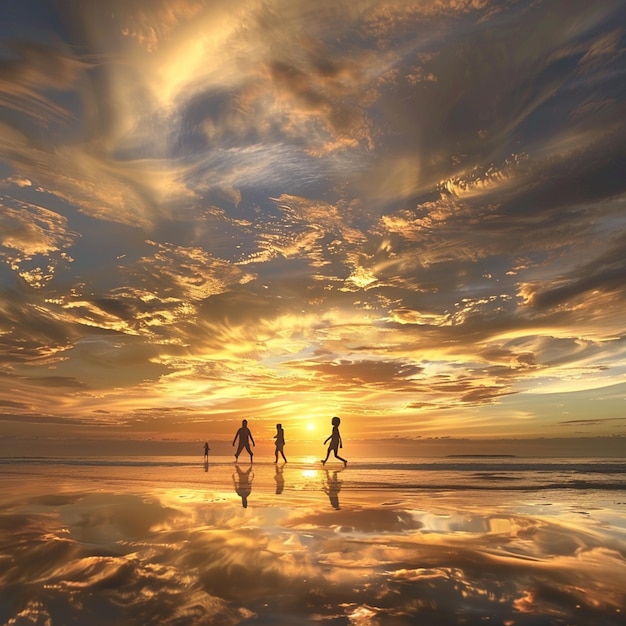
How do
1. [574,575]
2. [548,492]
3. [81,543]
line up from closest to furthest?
[574,575]
[81,543]
[548,492]

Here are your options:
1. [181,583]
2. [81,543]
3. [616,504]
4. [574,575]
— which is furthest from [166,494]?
[616,504]

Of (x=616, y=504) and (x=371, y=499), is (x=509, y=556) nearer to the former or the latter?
(x=371, y=499)

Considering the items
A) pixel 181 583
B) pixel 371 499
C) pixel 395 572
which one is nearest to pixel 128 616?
pixel 181 583

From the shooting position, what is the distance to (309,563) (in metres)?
5.68

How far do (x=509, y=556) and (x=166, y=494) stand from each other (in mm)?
9766

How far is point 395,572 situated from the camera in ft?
17.3

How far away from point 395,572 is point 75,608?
127 inches

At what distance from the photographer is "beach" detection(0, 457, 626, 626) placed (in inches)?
163

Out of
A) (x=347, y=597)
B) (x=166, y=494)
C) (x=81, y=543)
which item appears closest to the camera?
(x=347, y=597)

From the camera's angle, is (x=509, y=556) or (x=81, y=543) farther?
(x=81, y=543)

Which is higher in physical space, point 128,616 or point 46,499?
point 46,499

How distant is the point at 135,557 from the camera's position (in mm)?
5949

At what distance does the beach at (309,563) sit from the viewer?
13.6 feet

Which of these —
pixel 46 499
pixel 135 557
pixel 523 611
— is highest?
pixel 46 499
